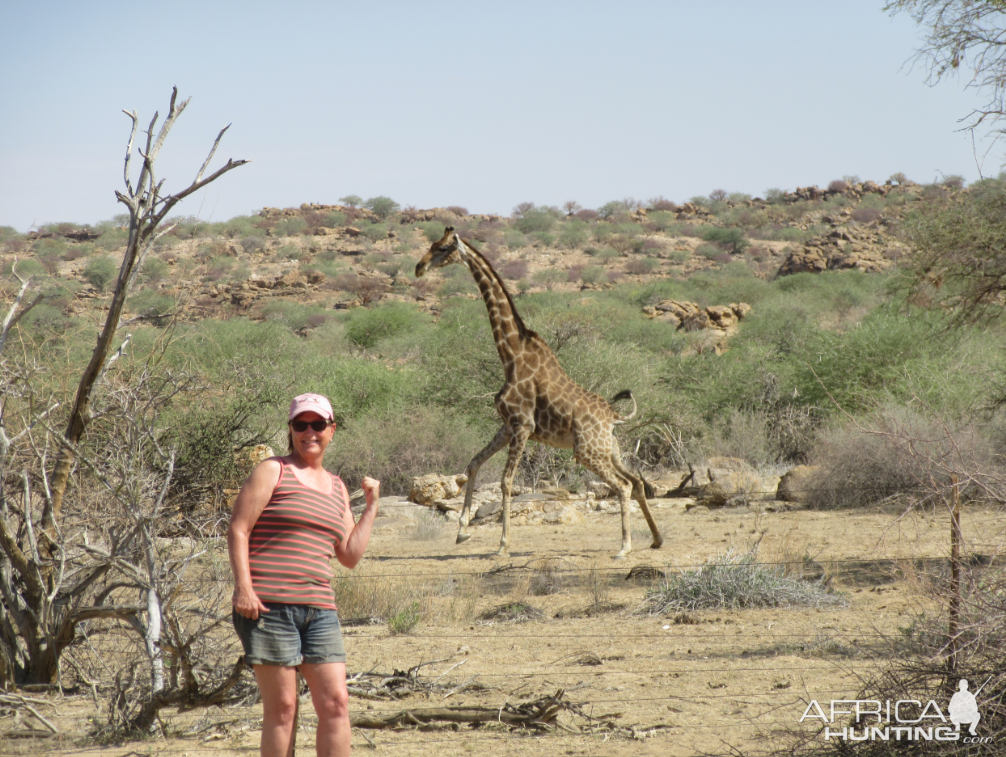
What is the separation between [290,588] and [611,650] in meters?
3.74

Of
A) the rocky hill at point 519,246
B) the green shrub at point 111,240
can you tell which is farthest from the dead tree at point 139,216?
the green shrub at point 111,240

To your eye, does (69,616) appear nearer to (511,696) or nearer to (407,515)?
(511,696)

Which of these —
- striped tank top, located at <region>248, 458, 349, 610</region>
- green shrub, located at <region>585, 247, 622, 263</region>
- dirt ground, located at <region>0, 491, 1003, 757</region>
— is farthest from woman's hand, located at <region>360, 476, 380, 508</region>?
green shrub, located at <region>585, 247, 622, 263</region>

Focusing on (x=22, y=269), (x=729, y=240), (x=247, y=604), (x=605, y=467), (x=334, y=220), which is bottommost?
(x=605, y=467)

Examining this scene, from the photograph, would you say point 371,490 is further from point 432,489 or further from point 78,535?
point 432,489

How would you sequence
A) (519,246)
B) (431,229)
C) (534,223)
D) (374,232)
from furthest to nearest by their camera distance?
(534,223) < (431,229) < (374,232) < (519,246)

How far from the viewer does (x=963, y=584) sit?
432 cm

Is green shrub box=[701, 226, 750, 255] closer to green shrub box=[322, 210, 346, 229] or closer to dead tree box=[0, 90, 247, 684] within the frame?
green shrub box=[322, 210, 346, 229]

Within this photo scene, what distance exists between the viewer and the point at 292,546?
3.80 metres

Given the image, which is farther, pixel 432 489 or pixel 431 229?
pixel 431 229

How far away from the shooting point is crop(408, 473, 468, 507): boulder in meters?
15.4

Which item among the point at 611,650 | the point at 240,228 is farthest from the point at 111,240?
the point at 611,650

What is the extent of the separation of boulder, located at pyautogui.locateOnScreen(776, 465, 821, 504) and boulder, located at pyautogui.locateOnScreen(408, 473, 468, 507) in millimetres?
5234

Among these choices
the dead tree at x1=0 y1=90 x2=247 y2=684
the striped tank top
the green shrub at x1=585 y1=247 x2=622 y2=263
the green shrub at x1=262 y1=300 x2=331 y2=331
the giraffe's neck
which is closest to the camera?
the striped tank top
